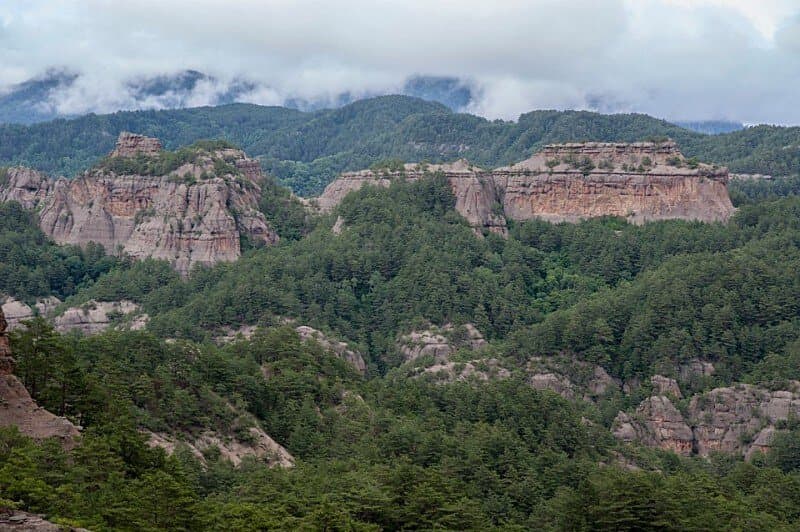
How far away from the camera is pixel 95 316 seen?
83500mm

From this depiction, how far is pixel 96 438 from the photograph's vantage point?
3581cm

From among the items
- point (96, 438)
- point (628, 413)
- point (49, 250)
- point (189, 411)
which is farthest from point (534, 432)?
point (49, 250)

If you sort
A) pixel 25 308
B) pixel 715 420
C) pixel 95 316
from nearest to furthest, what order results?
pixel 715 420 → pixel 95 316 → pixel 25 308

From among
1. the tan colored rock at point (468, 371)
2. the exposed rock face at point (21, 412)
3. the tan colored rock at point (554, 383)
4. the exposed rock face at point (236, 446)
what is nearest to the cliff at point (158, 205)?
the tan colored rock at point (468, 371)

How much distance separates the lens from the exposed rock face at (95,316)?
81312 millimetres

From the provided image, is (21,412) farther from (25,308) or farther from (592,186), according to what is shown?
(592,186)

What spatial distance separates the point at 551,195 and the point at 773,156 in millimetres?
64095

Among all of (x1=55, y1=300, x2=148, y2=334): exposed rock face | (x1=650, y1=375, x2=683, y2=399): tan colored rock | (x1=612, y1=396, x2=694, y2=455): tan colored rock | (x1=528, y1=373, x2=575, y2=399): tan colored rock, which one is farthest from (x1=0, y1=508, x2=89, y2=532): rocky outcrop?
(x1=55, y1=300, x2=148, y2=334): exposed rock face

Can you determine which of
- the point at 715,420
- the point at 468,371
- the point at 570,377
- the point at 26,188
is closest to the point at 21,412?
the point at 468,371

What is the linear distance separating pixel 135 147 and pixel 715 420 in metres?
56.2

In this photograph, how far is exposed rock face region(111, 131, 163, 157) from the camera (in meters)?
101

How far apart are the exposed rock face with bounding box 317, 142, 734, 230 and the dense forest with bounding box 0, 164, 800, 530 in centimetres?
194

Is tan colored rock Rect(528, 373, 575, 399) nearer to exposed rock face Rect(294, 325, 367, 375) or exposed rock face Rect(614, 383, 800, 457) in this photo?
exposed rock face Rect(614, 383, 800, 457)

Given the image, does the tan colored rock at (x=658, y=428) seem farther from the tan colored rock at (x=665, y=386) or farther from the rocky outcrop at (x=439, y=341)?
the rocky outcrop at (x=439, y=341)
